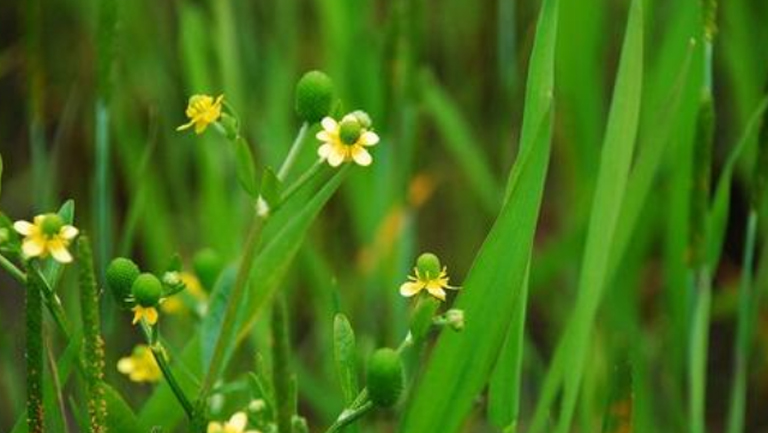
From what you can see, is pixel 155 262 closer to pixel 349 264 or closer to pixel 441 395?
pixel 349 264

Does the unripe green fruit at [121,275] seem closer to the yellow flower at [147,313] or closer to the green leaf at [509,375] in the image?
the yellow flower at [147,313]

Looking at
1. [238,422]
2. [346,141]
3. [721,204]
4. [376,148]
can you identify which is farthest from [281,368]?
[376,148]

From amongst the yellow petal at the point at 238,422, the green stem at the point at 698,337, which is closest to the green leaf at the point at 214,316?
the yellow petal at the point at 238,422

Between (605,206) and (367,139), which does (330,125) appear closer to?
(367,139)

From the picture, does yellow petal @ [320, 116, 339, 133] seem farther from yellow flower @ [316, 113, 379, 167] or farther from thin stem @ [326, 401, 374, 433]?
thin stem @ [326, 401, 374, 433]

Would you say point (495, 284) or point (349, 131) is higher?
point (349, 131)
